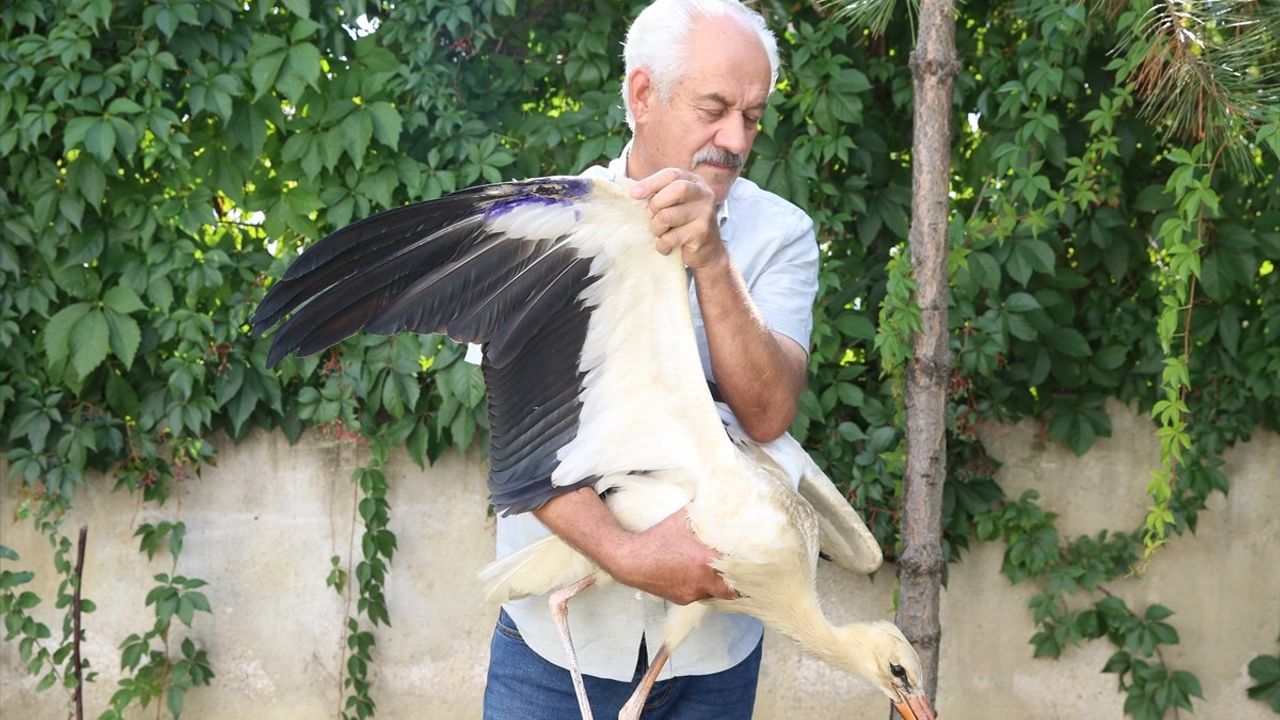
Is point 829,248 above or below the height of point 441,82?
below

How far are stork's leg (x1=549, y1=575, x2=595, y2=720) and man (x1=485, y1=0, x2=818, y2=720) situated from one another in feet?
0.25

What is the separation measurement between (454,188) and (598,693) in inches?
81.2

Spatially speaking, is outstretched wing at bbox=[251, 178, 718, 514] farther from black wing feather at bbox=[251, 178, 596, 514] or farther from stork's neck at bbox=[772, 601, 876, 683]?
stork's neck at bbox=[772, 601, 876, 683]

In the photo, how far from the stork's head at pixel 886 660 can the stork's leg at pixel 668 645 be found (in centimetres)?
34

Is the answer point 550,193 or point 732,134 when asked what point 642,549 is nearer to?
point 550,193

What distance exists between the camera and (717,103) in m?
2.40

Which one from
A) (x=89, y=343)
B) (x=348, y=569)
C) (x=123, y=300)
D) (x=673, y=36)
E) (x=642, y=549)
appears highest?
(x=673, y=36)

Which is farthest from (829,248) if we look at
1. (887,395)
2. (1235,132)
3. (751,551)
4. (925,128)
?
(751,551)

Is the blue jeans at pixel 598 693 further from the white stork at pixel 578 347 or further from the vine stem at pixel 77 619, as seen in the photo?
the vine stem at pixel 77 619

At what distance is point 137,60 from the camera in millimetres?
4160

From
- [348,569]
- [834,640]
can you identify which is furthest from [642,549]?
[348,569]

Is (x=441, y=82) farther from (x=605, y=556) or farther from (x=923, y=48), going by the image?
(x=605, y=556)

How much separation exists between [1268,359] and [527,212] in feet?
9.95

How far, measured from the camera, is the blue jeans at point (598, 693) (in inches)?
98.9
